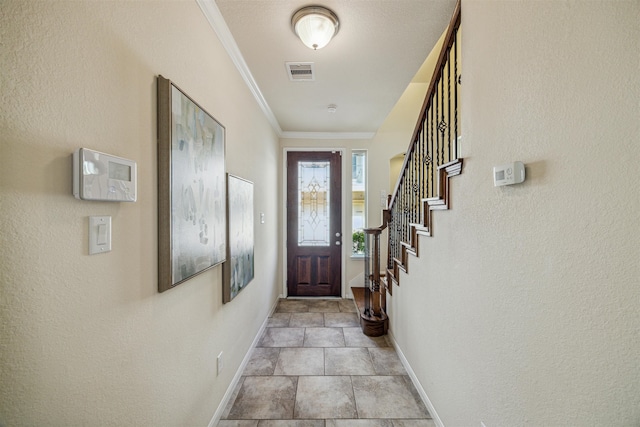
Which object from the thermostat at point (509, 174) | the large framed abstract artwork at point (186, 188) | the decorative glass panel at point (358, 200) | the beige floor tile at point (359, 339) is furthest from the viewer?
the decorative glass panel at point (358, 200)

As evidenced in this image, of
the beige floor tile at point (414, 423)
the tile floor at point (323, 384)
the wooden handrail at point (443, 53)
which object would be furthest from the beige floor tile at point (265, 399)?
the wooden handrail at point (443, 53)

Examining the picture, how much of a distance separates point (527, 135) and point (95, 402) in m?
1.66

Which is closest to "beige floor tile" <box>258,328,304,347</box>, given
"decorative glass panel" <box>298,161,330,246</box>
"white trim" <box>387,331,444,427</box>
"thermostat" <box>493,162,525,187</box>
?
"white trim" <box>387,331,444,427</box>

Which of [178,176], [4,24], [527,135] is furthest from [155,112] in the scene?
[527,135]

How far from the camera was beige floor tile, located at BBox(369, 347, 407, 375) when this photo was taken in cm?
229

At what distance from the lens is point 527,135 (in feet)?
3.16

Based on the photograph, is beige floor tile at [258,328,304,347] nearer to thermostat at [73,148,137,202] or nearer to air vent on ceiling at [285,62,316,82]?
thermostat at [73,148,137,202]

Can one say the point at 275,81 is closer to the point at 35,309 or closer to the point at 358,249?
the point at 35,309

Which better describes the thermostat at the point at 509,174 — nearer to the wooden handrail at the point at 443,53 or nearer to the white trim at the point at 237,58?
the wooden handrail at the point at 443,53

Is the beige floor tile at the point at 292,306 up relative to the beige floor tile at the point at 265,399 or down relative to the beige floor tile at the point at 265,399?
up

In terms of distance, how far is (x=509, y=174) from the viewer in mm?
1015

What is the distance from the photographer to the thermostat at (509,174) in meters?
0.97

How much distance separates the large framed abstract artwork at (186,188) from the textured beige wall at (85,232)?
0.14 feet

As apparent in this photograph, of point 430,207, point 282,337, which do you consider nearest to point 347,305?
point 282,337
